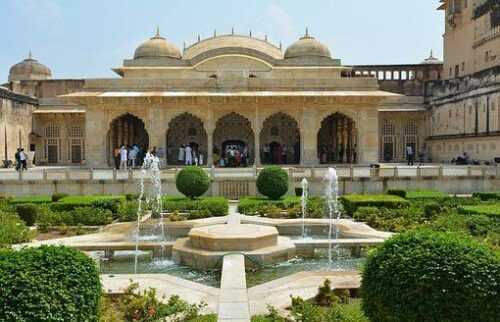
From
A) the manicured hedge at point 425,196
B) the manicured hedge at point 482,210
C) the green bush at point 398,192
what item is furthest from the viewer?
the green bush at point 398,192

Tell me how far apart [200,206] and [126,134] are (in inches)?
613

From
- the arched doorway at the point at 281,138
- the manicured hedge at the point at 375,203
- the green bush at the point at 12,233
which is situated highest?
the arched doorway at the point at 281,138

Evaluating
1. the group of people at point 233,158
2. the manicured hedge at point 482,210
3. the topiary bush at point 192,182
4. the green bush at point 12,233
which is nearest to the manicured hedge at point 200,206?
the topiary bush at point 192,182

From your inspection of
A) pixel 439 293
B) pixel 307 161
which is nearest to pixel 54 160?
pixel 307 161

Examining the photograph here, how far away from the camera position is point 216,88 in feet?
81.8

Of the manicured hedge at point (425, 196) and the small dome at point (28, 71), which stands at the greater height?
the small dome at point (28, 71)

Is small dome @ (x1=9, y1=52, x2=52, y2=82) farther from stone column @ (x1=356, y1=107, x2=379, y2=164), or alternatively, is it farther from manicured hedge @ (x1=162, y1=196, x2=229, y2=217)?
manicured hedge @ (x1=162, y1=196, x2=229, y2=217)

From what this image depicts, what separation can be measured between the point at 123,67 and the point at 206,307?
24.9 meters

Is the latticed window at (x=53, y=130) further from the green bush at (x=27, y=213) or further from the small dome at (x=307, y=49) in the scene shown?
the green bush at (x=27, y=213)

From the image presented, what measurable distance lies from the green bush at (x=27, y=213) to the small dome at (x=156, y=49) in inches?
754

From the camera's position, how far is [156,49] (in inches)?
1200

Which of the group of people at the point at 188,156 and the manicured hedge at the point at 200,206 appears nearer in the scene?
the manicured hedge at the point at 200,206

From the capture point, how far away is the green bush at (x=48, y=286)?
Result: 393 centimetres

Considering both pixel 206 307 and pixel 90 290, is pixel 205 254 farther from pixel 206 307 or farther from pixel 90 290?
pixel 90 290
